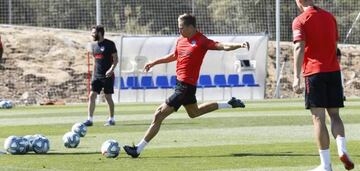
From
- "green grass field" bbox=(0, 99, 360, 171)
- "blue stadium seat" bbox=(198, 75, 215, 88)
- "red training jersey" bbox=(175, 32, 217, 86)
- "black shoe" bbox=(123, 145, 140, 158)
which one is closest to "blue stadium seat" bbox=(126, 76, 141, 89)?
"blue stadium seat" bbox=(198, 75, 215, 88)

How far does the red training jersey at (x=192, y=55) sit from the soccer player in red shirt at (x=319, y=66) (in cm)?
319

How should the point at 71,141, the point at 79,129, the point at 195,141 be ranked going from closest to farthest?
the point at 71,141
the point at 195,141
the point at 79,129

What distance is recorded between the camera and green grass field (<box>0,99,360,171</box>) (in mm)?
12594

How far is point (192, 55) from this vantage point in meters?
14.3

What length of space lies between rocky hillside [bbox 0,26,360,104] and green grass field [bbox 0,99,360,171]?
37.2 ft

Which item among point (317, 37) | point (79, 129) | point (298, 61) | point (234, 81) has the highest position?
point (317, 37)

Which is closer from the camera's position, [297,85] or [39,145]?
[297,85]

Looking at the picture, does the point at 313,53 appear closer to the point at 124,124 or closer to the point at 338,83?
the point at 338,83

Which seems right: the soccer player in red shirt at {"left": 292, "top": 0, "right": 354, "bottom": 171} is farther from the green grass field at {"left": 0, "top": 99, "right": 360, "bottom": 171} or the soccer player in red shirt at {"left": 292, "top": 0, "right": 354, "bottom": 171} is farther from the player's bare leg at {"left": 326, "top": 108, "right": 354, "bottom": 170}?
the green grass field at {"left": 0, "top": 99, "right": 360, "bottom": 171}

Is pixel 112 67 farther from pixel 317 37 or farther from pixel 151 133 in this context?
pixel 317 37

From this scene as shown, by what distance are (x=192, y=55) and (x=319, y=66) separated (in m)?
3.45

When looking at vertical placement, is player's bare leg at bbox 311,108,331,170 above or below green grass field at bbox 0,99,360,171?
above

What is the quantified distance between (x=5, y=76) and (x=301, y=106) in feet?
48.2

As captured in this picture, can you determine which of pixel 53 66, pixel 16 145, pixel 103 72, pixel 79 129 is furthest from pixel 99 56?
pixel 53 66
